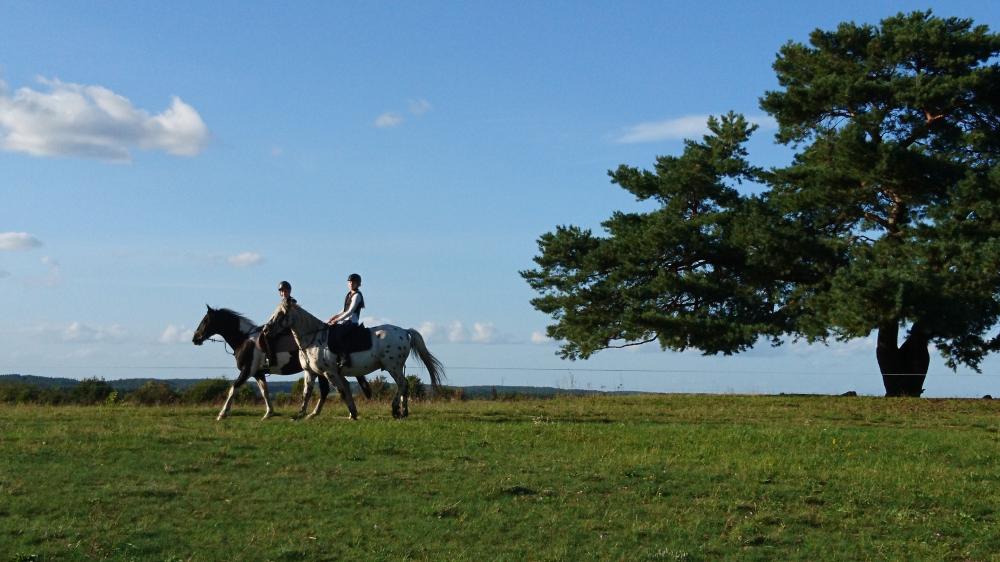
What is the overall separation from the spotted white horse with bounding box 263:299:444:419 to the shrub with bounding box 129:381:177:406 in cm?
951

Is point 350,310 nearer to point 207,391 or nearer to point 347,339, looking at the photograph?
point 347,339

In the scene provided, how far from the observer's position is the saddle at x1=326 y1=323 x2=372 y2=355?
66.0 feet

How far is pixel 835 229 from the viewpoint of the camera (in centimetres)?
3278

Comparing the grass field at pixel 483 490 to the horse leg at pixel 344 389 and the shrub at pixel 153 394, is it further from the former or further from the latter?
the shrub at pixel 153 394

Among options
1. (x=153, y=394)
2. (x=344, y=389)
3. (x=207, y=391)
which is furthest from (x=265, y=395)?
(x=207, y=391)

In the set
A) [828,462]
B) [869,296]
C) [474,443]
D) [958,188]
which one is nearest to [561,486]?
[474,443]

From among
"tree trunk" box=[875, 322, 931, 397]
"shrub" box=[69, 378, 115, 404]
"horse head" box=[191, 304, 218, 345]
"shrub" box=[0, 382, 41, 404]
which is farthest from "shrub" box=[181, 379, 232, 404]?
"tree trunk" box=[875, 322, 931, 397]

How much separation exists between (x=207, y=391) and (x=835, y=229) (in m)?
20.0

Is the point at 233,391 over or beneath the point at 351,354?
beneath

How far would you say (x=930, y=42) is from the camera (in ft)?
102

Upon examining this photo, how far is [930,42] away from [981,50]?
174 cm

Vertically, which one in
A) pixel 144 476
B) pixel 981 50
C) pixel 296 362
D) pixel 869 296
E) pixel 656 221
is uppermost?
pixel 981 50

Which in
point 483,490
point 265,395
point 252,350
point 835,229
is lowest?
point 483,490

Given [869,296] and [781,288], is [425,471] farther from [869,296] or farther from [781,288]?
[781,288]
